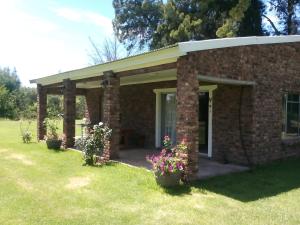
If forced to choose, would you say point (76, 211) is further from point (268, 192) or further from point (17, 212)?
point (268, 192)

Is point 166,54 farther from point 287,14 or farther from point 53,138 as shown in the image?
point 287,14

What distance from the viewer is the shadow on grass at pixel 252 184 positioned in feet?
24.8

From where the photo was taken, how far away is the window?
11359mm

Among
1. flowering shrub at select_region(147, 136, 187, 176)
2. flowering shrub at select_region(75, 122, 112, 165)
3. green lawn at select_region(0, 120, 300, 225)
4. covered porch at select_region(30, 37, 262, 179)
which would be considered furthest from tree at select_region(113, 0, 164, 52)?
flowering shrub at select_region(147, 136, 187, 176)

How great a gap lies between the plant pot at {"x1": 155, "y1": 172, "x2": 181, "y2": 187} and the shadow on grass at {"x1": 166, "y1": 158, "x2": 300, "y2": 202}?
140 millimetres

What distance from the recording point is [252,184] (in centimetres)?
833

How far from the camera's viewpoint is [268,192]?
772 centimetres

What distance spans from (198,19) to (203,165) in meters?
15.4

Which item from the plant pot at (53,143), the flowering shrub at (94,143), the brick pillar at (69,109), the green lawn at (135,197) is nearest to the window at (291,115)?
the green lawn at (135,197)

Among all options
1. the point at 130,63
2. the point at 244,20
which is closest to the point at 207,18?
the point at 244,20

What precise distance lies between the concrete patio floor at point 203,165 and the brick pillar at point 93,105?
651 centimetres

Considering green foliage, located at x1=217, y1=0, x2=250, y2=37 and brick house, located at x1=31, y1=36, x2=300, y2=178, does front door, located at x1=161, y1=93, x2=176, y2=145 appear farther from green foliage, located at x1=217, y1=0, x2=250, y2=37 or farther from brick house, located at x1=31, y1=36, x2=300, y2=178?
green foliage, located at x1=217, y1=0, x2=250, y2=37

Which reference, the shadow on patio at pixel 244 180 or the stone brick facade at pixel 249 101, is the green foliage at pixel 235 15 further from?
the shadow on patio at pixel 244 180

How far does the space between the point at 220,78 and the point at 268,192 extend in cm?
289
